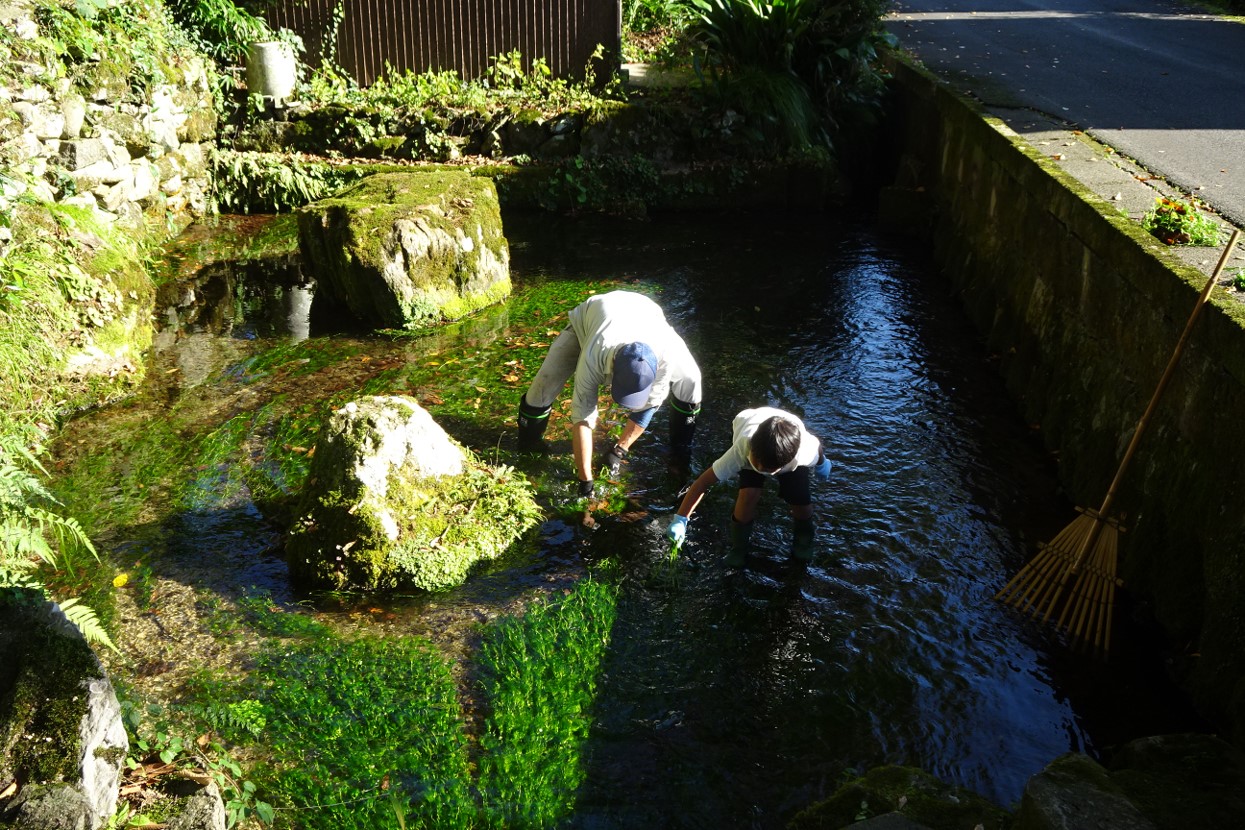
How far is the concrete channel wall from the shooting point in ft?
16.2

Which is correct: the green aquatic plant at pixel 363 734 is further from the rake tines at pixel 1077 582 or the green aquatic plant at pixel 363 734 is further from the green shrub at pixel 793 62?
the green shrub at pixel 793 62

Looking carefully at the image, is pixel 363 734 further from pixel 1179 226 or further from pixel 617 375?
pixel 1179 226

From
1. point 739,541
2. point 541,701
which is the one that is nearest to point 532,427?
point 739,541

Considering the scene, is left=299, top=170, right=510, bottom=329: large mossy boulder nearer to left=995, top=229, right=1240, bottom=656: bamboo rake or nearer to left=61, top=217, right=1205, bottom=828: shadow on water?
left=61, top=217, right=1205, bottom=828: shadow on water

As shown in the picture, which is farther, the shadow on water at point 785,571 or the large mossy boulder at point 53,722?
the shadow on water at point 785,571

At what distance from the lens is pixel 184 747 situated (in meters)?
4.23

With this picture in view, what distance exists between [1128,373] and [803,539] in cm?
247

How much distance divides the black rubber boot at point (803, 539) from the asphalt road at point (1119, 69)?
416 centimetres

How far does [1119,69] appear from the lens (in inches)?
518

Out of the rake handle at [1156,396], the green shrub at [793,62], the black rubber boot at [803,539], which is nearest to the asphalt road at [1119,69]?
the green shrub at [793,62]

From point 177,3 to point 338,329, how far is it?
22.5 ft

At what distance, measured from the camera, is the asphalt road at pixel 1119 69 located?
29.6 feet

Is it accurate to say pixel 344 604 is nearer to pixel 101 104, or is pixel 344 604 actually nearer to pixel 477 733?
pixel 477 733

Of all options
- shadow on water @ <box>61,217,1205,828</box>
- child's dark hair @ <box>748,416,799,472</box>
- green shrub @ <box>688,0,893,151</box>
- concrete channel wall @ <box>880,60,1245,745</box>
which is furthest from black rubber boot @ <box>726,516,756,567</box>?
green shrub @ <box>688,0,893,151</box>
